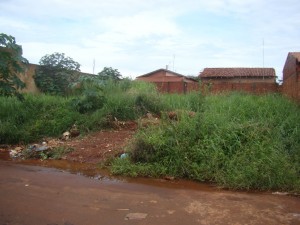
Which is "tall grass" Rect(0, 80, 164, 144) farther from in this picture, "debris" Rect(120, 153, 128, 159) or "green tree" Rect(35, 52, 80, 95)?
"green tree" Rect(35, 52, 80, 95)

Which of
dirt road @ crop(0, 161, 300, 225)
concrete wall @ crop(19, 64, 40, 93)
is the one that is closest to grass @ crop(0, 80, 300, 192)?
dirt road @ crop(0, 161, 300, 225)

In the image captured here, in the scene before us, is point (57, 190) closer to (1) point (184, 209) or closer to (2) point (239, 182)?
(1) point (184, 209)

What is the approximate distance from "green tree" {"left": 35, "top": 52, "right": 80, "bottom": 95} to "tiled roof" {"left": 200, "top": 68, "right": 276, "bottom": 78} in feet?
43.8

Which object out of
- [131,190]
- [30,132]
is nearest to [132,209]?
[131,190]

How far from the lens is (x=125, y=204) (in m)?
4.25

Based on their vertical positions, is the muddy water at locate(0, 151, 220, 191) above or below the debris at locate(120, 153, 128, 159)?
below

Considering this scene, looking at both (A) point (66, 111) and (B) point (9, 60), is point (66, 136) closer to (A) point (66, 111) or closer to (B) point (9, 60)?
(A) point (66, 111)

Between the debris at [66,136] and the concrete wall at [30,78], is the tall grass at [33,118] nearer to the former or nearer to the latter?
the debris at [66,136]

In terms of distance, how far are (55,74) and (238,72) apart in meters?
16.3

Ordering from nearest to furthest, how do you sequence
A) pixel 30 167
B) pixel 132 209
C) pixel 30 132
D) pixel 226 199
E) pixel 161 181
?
pixel 132 209, pixel 226 199, pixel 161 181, pixel 30 167, pixel 30 132

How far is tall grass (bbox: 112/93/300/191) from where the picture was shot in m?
5.30

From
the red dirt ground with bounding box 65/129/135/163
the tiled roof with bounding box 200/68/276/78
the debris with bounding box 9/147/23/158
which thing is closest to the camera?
the red dirt ground with bounding box 65/129/135/163

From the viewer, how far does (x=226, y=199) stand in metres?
4.58

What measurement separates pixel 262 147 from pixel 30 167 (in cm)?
448
